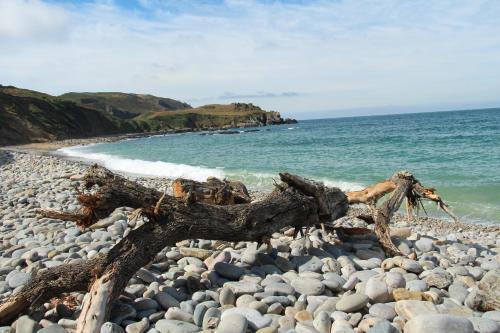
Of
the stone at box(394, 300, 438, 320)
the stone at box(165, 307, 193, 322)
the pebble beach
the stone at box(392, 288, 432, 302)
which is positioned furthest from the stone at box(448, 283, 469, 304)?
the stone at box(165, 307, 193, 322)

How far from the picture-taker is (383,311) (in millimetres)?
4141

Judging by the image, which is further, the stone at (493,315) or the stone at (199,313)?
the stone at (199,313)

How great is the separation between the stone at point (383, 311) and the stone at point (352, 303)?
3.8 inches

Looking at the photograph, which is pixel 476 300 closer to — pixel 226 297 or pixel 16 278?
pixel 226 297

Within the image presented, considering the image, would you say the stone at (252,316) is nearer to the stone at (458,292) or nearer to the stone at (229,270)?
the stone at (229,270)

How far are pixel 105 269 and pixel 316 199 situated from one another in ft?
10.1

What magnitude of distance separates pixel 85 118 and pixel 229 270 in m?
92.6

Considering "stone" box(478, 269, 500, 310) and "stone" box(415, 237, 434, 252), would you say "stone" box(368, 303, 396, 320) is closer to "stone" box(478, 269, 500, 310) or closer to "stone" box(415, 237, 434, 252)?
"stone" box(478, 269, 500, 310)

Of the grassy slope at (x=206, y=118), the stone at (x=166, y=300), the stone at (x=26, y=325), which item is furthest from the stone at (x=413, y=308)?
the grassy slope at (x=206, y=118)

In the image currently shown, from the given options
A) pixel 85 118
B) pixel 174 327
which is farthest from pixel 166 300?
pixel 85 118

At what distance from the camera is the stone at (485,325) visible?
3.68 m

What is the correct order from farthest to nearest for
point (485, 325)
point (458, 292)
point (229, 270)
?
1. point (229, 270)
2. point (458, 292)
3. point (485, 325)

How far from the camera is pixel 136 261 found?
455cm

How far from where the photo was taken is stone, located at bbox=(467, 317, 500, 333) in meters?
3.68
